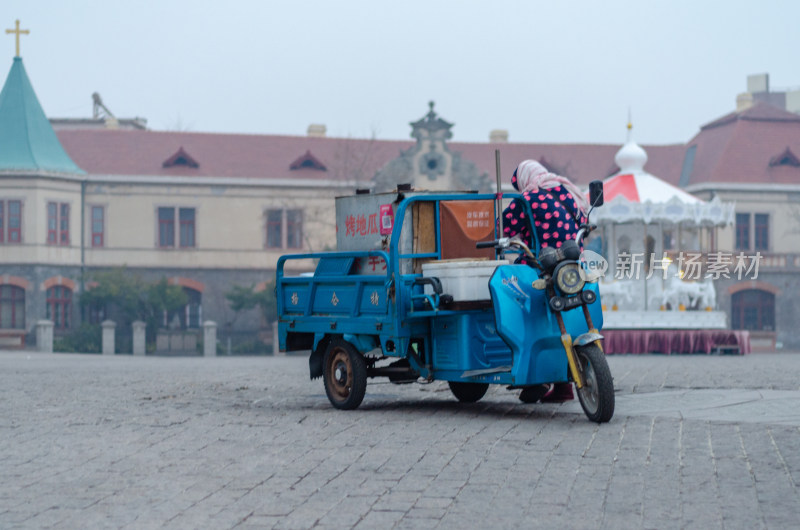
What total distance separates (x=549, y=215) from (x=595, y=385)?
2300 millimetres

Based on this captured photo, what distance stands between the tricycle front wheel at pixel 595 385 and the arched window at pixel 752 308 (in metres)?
46.9

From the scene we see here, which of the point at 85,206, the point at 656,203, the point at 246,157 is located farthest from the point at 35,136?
the point at 656,203

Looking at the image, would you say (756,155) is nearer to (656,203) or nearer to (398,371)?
(656,203)

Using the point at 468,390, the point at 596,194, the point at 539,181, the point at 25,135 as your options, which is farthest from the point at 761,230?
the point at 596,194

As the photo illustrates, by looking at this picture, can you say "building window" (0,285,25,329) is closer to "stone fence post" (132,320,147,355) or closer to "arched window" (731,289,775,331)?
"stone fence post" (132,320,147,355)

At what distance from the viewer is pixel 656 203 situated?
89.6 ft

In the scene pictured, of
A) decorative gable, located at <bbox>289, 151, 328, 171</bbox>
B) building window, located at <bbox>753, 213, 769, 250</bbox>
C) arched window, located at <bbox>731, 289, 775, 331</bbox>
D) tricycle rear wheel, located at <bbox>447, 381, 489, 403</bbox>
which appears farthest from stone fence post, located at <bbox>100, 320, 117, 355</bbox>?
tricycle rear wheel, located at <bbox>447, 381, 489, 403</bbox>

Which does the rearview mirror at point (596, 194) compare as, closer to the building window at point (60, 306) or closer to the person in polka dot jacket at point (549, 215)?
the person in polka dot jacket at point (549, 215)

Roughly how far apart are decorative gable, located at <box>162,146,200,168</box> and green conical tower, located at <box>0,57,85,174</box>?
4.30 meters

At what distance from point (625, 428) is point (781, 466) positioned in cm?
186

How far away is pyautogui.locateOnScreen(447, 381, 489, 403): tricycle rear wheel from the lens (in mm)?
11055

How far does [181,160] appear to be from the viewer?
54688 mm

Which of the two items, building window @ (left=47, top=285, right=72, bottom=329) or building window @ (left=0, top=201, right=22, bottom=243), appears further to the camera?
building window @ (left=47, top=285, right=72, bottom=329)

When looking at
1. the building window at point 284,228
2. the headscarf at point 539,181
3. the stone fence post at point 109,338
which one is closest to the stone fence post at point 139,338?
the stone fence post at point 109,338
